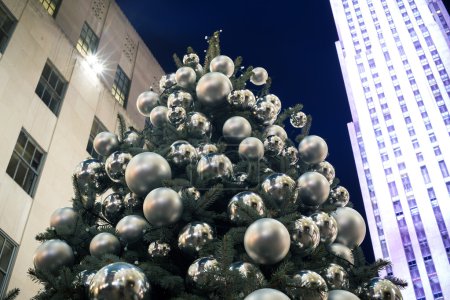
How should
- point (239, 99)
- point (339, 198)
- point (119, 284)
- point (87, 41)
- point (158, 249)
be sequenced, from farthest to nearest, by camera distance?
point (87, 41) → point (239, 99) → point (339, 198) → point (158, 249) → point (119, 284)

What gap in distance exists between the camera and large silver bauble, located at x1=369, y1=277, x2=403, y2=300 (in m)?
3.75

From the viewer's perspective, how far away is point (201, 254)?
3664 mm

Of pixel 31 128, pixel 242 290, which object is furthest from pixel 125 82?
pixel 242 290

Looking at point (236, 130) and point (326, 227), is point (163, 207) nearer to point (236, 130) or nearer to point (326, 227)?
point (326, 227)

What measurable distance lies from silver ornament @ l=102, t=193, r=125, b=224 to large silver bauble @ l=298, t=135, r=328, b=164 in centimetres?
214

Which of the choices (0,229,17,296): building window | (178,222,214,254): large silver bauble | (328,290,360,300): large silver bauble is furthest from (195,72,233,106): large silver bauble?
(0,229,17,296): building window

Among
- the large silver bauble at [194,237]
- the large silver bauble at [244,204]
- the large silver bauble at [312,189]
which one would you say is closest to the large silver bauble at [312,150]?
the large silver bauble at [312,189]

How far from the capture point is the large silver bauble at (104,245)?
395 cm

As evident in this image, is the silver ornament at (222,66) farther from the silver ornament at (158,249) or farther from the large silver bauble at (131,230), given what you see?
the silver ornament at (158,249)

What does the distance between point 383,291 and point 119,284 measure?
7.05 feet

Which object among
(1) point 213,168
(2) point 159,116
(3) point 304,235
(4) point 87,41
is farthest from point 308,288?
(4) point 87,41

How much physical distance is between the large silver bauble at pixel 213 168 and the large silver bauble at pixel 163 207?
49cm

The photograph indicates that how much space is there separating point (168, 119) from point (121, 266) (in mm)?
2716

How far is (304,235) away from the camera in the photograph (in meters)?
3.76
